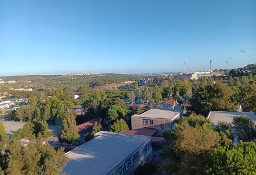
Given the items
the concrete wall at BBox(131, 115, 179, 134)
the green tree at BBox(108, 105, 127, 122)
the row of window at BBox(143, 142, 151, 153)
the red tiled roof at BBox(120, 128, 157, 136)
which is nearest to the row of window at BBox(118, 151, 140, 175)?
the row of window at BBox(143, 142, 151, 153)

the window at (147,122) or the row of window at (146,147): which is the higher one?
the window at (147,122)

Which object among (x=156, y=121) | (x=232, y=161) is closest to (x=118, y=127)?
(x=156, y=121)

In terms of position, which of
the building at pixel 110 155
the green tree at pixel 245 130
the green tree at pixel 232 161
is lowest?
the building at pixel 110 155

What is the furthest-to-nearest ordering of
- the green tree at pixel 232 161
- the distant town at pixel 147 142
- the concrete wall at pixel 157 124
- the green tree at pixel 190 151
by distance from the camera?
the concrete wall at pixel 157 124
the green tree at pixel 190 151
the green tree at pixel 232 161
the distant town at pixel 147 142

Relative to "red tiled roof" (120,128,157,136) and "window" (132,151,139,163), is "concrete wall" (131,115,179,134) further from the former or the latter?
"window" (132,151,139,163)

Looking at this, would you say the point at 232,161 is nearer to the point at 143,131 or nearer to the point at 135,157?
the point at 135,157

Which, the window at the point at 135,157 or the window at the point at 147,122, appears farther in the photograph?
the window at the point at 147,122

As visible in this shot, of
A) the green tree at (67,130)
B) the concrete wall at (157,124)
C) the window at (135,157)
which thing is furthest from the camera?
the concrete wall at (157,124)

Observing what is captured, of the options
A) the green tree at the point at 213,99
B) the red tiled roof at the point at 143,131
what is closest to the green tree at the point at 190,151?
the red tiled roof at the point at 143,131

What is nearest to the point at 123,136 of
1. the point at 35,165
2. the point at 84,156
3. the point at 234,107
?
the point at 84,156

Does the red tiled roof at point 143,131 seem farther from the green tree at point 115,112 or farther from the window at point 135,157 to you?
the window at point 135,157
